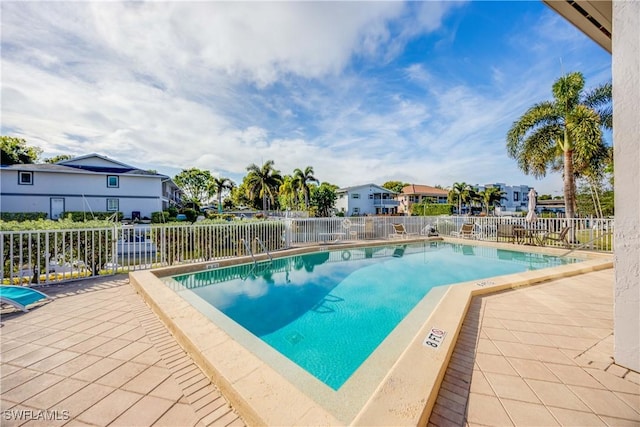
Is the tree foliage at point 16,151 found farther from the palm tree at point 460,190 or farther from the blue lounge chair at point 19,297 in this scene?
the palm tree at point 460,190

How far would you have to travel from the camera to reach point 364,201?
40000mm

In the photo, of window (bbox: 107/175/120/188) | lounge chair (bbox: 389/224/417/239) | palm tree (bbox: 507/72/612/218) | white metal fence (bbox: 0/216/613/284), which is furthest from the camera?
window (bbox: 107/175/120/188)

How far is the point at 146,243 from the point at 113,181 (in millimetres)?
21067

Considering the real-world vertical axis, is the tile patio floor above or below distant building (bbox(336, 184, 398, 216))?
below

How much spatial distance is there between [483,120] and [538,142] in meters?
3.65

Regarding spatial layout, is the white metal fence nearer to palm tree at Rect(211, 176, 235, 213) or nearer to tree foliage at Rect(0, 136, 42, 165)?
palm tree at Rect(211, 176, 235, 213)

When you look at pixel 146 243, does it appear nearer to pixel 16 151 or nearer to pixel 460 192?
pixel 16 151

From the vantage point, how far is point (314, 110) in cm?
1561

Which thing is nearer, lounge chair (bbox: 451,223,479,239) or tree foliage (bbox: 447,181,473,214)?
lounge chair (bbox: 451,223,479,239)

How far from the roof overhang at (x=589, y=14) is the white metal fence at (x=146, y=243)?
3.76m

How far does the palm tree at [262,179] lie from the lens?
29141 millimetres

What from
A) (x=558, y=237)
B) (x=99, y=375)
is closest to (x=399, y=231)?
(x=558, y=237)

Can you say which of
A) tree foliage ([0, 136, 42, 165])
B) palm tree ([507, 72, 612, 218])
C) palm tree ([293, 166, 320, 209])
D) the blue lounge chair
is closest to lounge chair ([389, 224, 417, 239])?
palm tree ([507, 72, 612, 218])

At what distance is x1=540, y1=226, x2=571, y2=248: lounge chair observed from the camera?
30.9ft
